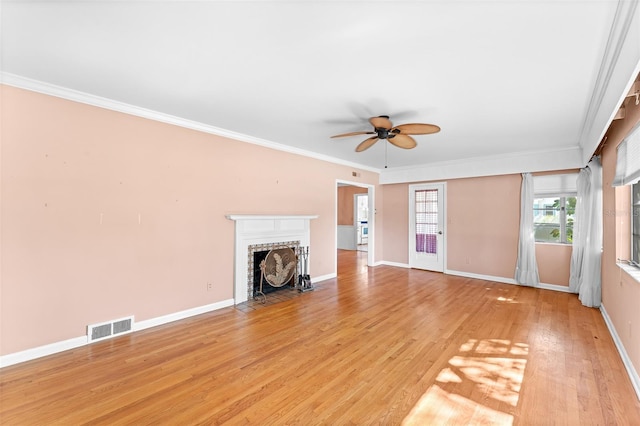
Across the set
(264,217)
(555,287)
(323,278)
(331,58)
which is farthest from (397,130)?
(555,287)

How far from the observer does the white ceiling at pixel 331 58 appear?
169 cm

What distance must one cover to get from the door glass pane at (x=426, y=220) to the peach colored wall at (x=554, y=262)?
198 centimetres

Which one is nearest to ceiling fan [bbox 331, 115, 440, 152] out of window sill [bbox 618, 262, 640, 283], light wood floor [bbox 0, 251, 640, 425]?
window sill [bbox 618, 262, 640, 283]

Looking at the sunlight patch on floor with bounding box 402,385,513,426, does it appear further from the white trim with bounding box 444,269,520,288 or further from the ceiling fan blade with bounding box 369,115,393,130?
the white trim with bounding box 444,269,520,288

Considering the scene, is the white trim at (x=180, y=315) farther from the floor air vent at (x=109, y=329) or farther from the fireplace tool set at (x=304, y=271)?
the fireplace tool set at (x=304, y=271)

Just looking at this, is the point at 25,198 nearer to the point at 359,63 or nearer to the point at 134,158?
the point at 134,158

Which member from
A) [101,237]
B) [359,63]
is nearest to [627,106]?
[359,63]

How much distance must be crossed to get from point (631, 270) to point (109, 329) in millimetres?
5317

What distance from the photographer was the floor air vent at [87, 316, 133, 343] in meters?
2.91

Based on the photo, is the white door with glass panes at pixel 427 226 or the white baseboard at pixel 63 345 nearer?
the white baseboard at pixel 63 345

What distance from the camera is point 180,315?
3.59 m

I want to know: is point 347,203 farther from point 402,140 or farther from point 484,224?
point 402,140

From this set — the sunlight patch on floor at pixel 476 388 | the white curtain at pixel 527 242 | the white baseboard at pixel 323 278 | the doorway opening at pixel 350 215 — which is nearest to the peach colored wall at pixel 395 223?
the white baseboard at pixel 323 278

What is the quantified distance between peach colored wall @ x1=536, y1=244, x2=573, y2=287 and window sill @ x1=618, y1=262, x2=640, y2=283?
240cm
